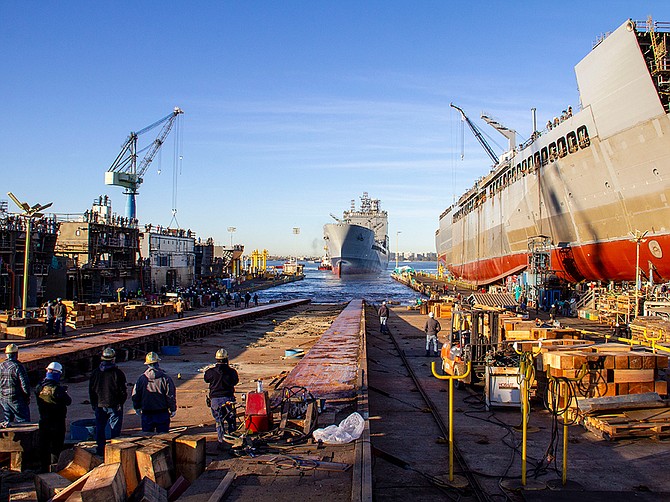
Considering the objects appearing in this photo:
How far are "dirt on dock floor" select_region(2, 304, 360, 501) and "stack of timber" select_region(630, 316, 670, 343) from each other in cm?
1217

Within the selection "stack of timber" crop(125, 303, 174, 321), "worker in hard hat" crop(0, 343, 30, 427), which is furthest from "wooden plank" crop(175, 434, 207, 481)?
"stack of timber" crop(125, 303, 174, 321)

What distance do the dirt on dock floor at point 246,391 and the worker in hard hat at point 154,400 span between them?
1.85ft

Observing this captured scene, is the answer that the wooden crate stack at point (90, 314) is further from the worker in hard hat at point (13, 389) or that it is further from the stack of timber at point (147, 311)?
the worker in hard hat at point (13, 389)

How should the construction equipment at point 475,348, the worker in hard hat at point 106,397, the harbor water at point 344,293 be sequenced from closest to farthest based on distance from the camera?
the worker in hard hat at point 106,397 < the construction equipment at point 475,348 < the harbor water at point 344,293

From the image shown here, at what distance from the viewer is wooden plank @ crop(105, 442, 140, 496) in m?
6.20

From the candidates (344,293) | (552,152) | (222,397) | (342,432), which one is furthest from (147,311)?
(344,293)

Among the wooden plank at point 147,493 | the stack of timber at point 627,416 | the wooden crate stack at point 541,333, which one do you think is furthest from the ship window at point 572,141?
the wooden plank at point 147,493

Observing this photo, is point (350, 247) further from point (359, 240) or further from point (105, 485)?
point (105, 485)

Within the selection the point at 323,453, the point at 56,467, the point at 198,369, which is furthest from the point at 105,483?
the point at 198,369

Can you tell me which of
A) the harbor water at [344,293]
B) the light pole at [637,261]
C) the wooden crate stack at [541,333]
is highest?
the light pole at [637,261]

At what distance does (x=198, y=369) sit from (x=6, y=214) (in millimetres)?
24474

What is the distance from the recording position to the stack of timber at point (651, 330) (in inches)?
712

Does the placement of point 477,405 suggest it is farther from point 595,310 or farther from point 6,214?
point 6,214

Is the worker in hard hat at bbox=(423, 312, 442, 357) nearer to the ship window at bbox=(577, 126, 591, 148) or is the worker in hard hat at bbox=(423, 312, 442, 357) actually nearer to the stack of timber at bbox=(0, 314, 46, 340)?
the stack of timber at bbox=(0, 314, 46, 340)
